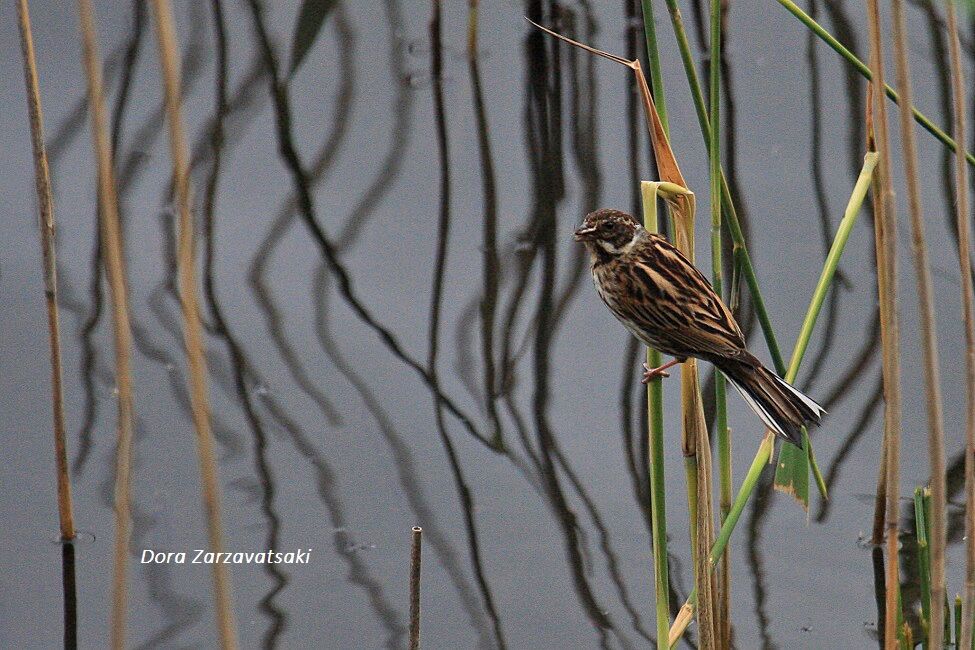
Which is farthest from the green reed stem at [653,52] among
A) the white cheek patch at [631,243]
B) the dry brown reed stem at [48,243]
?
the dry brown reed stem at [48,243]

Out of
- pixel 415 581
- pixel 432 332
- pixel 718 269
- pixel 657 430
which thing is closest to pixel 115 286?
pixel 415 581

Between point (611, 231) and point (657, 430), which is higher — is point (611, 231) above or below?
above

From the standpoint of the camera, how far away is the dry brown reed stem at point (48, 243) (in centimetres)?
274

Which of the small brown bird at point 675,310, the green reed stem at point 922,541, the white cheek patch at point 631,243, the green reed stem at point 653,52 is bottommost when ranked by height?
the green reed stem at point 922,541

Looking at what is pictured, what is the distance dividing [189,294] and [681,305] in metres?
1.24

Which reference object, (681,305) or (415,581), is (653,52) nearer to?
(681,305)

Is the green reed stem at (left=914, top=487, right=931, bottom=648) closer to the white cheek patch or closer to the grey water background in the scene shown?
the white cheek patch

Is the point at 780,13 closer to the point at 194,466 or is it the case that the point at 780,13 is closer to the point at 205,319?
the point at 205,319

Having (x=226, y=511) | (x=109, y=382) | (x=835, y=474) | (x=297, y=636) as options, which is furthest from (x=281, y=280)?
(x=835, y=474)

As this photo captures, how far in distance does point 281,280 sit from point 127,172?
0.79 metres

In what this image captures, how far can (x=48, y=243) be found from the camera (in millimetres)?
2934

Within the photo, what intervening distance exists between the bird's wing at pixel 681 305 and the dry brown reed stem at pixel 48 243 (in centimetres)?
129

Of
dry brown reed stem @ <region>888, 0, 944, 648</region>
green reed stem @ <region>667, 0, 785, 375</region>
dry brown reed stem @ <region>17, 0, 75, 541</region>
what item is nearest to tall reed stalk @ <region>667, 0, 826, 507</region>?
green reed stem @ <region>667, 0, 785, 375</region>

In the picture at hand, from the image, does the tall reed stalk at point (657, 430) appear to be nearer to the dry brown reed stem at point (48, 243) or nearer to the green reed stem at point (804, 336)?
the green reed stem at point (804, 336)
